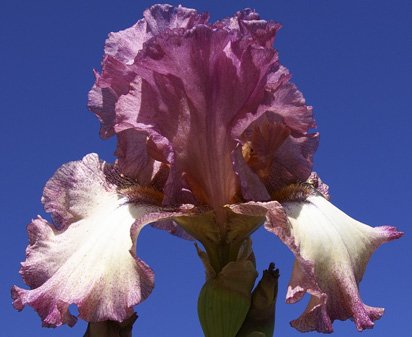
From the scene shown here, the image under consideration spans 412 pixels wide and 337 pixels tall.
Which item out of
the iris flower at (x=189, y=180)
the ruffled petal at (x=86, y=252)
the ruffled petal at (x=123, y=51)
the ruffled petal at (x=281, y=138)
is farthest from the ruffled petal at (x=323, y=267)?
the ruffled petal at (x=123, y=51)

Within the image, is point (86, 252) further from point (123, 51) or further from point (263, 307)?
point (123, 51)

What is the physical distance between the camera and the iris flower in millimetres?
3037

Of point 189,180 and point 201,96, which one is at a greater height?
point 201,96

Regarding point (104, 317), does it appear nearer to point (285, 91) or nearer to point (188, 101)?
point (188, 101)

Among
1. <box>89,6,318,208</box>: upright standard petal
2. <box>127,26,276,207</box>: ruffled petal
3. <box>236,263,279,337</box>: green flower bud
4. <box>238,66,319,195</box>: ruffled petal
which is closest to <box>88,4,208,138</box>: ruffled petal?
<box>89,6,318,208</box>: upright standard petal

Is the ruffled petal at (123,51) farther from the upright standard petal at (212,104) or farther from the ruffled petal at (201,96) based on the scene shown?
the ruffled petal at (201,96)

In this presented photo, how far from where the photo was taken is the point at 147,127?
10.7ft

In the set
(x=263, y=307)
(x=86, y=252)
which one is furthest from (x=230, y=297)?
(x=86, y=252)

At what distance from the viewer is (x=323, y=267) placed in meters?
3.06

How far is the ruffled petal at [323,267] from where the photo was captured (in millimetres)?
3002

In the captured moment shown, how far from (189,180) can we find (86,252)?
537 millimetres

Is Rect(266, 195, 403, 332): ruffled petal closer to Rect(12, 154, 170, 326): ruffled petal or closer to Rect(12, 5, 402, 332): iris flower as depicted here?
Rect(12, 5, 402, 332): iris flower

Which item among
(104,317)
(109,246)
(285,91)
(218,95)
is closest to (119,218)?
(109,246)

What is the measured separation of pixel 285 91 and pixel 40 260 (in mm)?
1216
